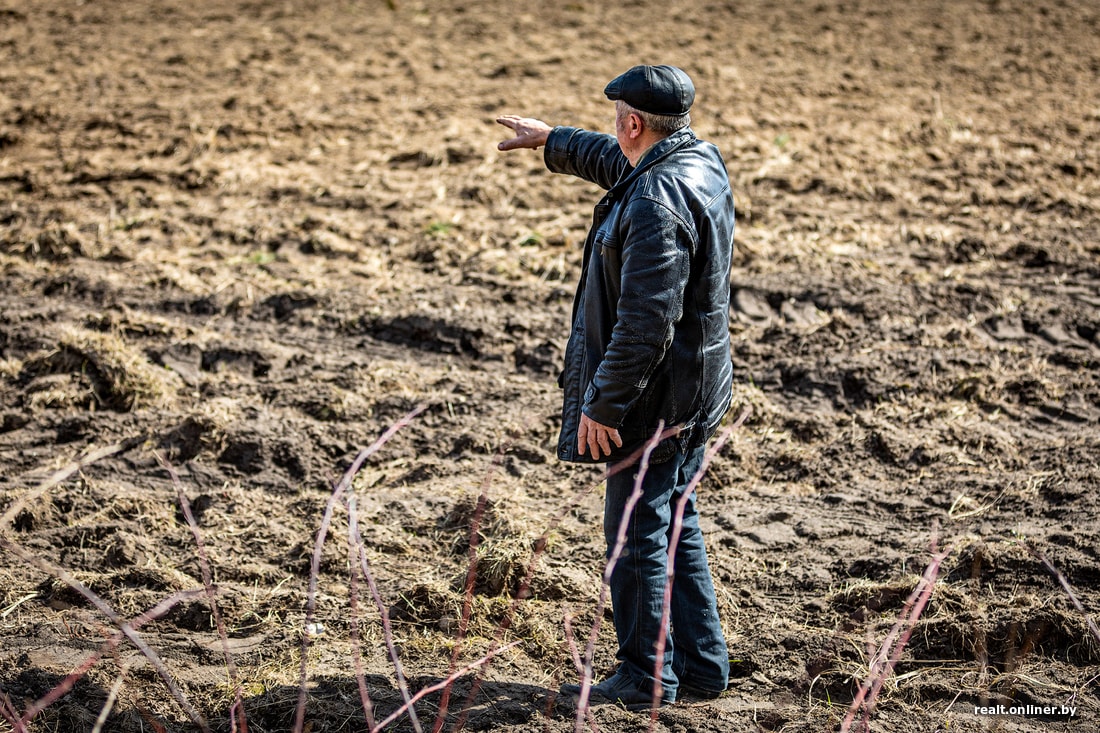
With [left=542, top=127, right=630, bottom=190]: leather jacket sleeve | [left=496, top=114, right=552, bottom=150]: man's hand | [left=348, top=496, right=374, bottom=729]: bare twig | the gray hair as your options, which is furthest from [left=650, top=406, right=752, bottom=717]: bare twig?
[left=496, top=114, right=552, bottom=150]: man's hand

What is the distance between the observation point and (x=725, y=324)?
3377 mm

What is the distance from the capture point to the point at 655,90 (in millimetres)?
3150

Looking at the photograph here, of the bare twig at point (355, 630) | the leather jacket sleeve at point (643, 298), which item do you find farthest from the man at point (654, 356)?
the bare twig at point (355, 630)

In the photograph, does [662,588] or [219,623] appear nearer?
[219,623]

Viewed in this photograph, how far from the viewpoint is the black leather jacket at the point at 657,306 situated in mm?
3080

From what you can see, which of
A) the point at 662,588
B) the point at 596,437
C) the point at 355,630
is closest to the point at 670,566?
the point at 355,630

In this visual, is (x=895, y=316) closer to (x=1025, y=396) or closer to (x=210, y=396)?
(x=1025, y=396)

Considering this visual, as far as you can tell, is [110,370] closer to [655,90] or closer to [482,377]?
[482,377]

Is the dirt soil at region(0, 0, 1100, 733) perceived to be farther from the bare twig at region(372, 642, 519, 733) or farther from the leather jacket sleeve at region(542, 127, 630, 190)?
the leather jacket sleeve at region(542, 127, 630, 190)

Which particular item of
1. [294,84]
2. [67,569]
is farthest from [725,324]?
[294,84]

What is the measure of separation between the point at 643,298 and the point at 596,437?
0.48 metres

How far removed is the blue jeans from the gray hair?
3.40ft

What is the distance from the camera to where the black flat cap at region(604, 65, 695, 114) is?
3.15 metres

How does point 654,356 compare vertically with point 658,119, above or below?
below
